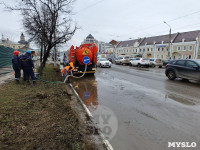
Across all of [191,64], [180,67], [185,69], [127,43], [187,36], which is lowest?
[185,69]

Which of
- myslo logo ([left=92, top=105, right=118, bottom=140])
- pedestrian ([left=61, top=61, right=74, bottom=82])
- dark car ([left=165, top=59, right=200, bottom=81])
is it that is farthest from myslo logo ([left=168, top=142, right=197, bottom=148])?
dark car ([left=165, top=59, right=200, bottom=81])

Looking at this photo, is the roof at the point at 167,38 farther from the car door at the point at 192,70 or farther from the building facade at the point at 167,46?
the car door at the point at 192,70

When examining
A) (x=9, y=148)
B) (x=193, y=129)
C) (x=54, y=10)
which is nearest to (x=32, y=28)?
(x=54, y=10)

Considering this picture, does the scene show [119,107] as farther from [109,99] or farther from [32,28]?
[32,28]

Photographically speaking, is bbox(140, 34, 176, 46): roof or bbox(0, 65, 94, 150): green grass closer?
bbox(0, 65, 94, 150): green grass

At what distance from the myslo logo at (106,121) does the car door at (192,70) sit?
7100mm

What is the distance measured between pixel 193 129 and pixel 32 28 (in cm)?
1096

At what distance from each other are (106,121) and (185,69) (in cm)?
811

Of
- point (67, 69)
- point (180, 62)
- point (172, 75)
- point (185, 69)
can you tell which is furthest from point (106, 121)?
point (180, 62)

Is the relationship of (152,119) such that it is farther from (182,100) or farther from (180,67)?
(180,67)

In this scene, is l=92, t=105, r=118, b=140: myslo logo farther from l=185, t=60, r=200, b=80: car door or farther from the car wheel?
the car wheel

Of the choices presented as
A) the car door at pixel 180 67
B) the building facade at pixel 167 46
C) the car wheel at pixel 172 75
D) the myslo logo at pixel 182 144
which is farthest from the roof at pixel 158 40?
the myslo logo at pixel 182 144

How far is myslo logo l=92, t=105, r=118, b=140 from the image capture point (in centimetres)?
331

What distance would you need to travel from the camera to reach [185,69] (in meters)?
9.45
